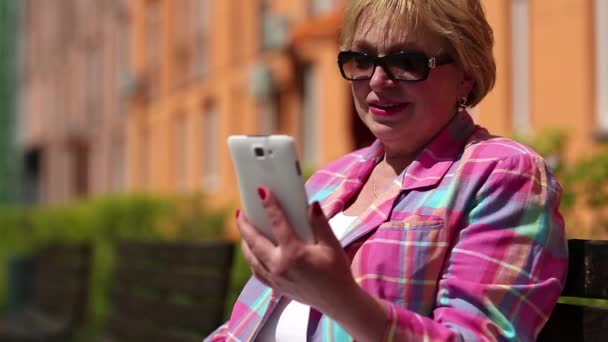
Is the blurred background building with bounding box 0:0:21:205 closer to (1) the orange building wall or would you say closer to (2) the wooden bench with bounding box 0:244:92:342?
(1) the orange building wall

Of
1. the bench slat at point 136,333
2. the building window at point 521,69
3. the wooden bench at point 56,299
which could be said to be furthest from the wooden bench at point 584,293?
the building window at point 521,69

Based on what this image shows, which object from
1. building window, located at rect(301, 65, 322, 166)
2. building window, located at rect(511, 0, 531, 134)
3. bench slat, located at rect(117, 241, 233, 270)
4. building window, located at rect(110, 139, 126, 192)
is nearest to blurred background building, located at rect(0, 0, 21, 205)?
building window, located at rect(110, 139, 126, 192)

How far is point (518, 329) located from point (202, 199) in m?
11.3

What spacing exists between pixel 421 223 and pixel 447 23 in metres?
0.44

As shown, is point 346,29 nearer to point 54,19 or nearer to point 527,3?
point 527,3

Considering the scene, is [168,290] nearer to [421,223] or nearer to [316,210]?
[421,223]

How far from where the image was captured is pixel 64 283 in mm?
7180

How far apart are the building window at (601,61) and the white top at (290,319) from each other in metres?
7.18

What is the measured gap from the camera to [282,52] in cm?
1579

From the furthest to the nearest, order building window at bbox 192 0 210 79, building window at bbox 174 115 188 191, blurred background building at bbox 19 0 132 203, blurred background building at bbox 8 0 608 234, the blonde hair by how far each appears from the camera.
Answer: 1. blurred background building at bbox 19 0 132 203
2. building window at bbox 174 115 188 191
3. building window at bbox 192 0 210 79
4. blurred background building at bbox 8 0 608 234
5. the blonde hair

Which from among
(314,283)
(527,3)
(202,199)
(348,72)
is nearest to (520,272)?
(314,283)

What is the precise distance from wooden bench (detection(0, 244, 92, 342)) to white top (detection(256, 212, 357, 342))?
4556mm

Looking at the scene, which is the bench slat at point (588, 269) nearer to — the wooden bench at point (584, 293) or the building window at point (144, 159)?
the wooden bench at point (584, 293)

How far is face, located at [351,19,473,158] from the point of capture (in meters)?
2.15
